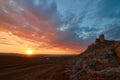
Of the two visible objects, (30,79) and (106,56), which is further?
(30,79)

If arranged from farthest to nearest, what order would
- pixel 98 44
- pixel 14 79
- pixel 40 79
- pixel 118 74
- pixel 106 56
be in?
pixel 98 44 → pixel 14 79 → pixel 40 79 → pixel 106 56 → pixel 118 74

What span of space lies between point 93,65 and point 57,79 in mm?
8721

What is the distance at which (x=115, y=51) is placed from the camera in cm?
2264

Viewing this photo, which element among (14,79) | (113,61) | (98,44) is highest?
(98,44)

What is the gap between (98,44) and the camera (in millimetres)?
35219

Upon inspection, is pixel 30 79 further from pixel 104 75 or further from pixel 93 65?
pixel 104 75

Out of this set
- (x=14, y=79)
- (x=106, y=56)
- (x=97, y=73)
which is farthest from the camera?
(x=14, y=79)

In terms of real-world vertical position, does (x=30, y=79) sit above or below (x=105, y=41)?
below

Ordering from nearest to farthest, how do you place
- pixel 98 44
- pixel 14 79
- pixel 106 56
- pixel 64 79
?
pixel 106 56 < pixel 64 79 < pixel 14 79 < pixel 98 44

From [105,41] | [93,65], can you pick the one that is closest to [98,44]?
[105,41]

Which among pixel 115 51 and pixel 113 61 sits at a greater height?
pixel 115 51

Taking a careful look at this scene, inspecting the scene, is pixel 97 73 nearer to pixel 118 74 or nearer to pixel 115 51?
pixel 118 74

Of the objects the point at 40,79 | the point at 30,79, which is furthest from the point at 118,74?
the point at 30,79

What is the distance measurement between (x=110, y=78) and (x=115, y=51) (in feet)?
29.7
